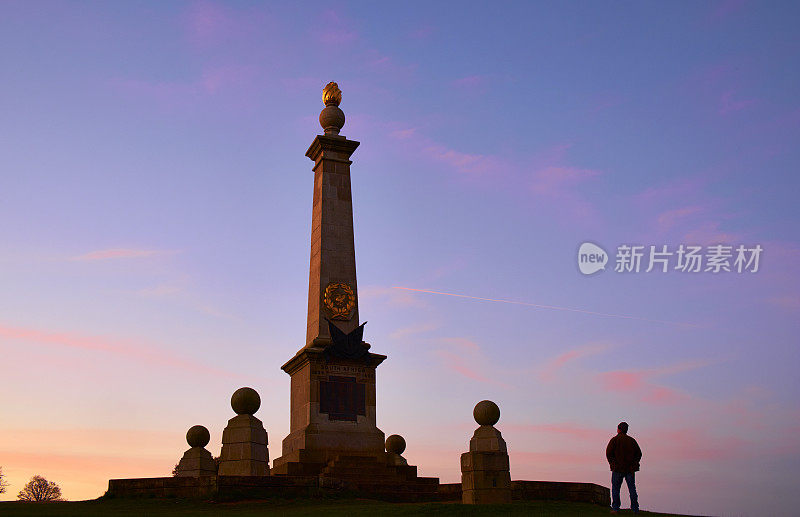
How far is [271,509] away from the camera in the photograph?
17.9 meters

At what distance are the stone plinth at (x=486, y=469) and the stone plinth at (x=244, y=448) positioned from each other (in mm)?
5296

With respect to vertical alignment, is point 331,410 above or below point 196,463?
above

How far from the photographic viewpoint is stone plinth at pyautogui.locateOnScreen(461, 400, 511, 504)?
62.1 feet

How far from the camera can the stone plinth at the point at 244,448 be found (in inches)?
817

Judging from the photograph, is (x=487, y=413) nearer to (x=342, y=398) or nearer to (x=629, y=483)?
(x=629, y=483)

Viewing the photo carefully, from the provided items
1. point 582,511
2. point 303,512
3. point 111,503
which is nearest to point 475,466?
point 582,511

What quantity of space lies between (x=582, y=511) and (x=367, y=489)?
725 centimetres

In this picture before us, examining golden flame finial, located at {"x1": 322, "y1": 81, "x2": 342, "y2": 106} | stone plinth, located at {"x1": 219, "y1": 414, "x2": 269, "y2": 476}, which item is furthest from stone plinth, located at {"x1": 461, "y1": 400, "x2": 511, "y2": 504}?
golden flame finial, located at {"x1": 322, "y1": 81, "x2": 342, "y2": 106}

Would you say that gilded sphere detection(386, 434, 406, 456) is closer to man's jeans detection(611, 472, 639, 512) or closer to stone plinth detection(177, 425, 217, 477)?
stone plinth detection(177, 425, 217, 477)

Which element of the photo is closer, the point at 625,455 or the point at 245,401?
the point at 625,455

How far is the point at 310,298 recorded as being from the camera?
97.5ft

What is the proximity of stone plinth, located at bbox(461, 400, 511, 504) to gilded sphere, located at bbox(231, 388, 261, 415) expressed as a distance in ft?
18.8

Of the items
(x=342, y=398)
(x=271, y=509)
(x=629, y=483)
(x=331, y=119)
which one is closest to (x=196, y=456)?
(x=342, y=398)

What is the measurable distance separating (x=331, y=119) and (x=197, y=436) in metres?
12.8
